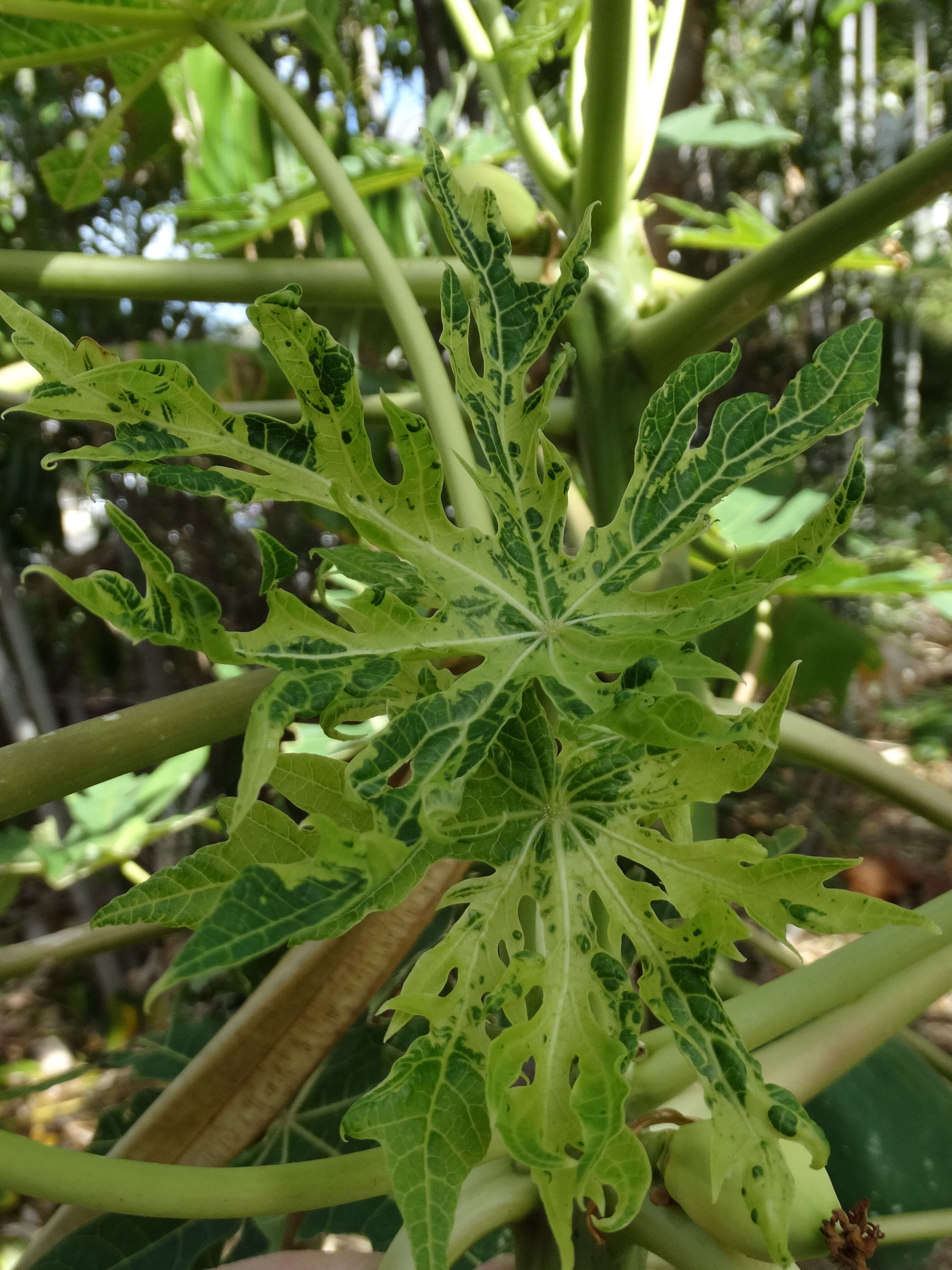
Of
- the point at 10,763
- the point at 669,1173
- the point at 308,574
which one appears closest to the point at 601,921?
the point at 669,1173

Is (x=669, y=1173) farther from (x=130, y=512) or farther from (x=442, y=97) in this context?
(x=130, y=512)

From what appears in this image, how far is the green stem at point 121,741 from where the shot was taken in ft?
0.97

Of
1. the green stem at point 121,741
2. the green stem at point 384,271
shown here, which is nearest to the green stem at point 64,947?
the green stem at point 121,741

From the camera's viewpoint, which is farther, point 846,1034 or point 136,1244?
point 136,1244

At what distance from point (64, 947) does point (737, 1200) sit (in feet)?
1.45

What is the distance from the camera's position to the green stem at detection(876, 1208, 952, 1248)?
0.35 m

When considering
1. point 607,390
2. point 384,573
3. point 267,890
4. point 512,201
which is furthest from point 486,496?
point 512,201

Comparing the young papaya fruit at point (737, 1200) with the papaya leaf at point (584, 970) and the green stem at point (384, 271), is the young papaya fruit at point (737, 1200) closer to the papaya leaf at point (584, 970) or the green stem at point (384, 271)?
the papaya leaf at point (584, 970)

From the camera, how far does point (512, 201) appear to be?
590mm

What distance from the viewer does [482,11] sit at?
63cm

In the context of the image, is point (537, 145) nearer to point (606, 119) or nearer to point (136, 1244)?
point (606, 119)

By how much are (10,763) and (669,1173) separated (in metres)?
0.28

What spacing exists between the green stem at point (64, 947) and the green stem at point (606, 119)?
498mm

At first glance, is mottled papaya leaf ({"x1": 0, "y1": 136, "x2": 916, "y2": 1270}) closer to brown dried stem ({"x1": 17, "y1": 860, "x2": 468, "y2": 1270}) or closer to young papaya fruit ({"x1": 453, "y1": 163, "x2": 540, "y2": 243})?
brown dried stem ({"x1": 17, "y1": 860, "x2": 468, "y2": 1270})
